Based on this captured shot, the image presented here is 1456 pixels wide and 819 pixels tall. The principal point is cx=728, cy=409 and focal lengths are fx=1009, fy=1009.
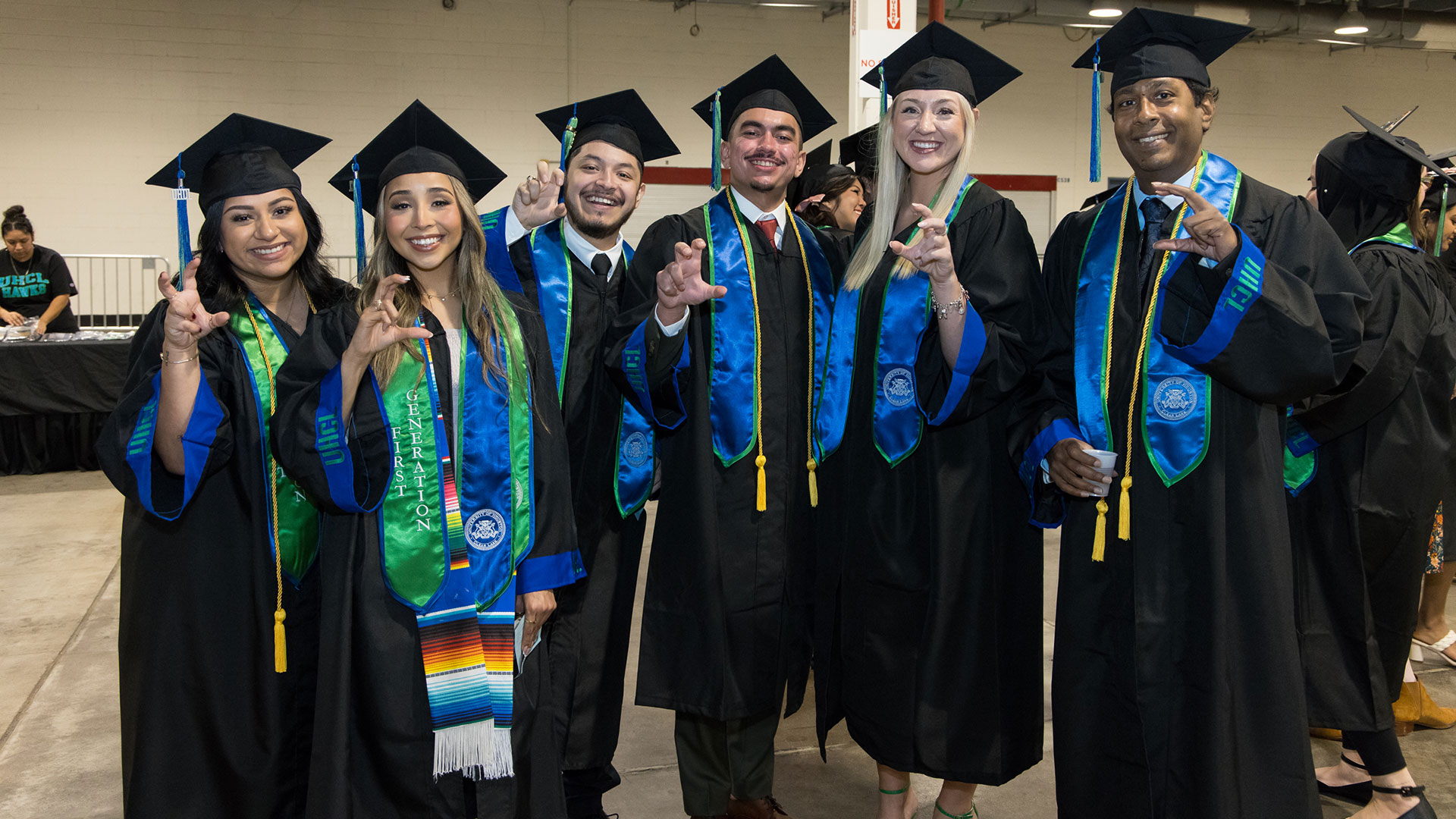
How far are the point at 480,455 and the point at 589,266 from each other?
0.85 meters

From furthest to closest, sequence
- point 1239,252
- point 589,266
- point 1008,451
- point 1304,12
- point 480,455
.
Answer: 1. point 1304,12
2. point 589,266
3. point 1008,451
4. point 480,455
5. point 1239,252

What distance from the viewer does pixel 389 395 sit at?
217 cm

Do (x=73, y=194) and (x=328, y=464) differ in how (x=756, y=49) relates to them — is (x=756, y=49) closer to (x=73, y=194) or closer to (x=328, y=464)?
(x=73, y=194)

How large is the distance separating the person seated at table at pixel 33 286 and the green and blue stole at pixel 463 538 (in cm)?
738

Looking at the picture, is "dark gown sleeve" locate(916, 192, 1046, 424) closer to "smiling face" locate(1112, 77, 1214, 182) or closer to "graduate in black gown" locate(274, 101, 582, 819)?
"smiling face" locate(1112, 77, 1214, 182)

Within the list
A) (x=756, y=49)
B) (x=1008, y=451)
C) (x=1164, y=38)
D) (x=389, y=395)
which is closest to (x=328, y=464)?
(x=389, y=395)

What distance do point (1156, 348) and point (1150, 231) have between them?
279mm

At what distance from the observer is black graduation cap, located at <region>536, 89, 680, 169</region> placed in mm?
2922

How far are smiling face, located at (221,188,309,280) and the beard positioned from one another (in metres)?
0.75

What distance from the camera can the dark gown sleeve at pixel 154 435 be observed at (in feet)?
7.16

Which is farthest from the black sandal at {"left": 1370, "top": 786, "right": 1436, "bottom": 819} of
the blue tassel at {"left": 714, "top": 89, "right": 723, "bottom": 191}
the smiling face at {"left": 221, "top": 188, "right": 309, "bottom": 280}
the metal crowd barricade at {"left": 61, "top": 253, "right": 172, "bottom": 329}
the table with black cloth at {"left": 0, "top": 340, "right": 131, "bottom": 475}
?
the metal crowd barricade at {"left": 61, "top": 253, "right": 172, "bottom": 329}

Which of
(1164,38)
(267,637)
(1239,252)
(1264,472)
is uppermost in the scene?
(1164,38)

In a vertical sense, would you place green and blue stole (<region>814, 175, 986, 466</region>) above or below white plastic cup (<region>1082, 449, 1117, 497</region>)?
above

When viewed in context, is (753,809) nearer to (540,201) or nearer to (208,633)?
(208,633)
